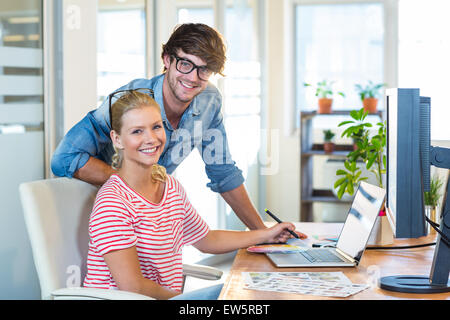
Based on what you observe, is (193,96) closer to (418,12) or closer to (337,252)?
(337,252)

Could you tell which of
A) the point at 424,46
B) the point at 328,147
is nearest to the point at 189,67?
the point at 328,147

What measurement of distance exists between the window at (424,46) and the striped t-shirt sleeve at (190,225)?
3.25 meters

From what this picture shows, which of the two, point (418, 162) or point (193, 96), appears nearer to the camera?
point (418, 162)

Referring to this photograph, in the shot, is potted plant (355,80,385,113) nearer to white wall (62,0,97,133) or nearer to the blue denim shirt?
the blue denim shirt

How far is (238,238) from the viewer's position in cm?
186

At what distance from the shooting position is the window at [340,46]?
509cm

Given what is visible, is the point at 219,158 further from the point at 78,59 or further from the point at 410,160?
the point at 410,160

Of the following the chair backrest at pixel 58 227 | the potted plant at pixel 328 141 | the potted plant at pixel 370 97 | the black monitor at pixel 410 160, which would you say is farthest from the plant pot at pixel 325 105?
the black monitor at pixel 410 160

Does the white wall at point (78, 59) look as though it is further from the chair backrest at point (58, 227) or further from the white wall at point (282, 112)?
the white wall at point (282, 112)

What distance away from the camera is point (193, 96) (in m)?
2.00

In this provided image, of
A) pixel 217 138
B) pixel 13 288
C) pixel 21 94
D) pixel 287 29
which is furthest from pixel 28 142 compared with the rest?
pixel 287 29

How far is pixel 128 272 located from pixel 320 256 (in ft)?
1.86

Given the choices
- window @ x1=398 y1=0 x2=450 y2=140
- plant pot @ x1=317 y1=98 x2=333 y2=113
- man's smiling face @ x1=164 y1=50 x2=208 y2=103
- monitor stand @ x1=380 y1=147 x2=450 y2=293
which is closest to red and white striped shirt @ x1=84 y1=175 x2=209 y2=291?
man's smiling face @ x1=164 y1=50 x2=208 y2=103
